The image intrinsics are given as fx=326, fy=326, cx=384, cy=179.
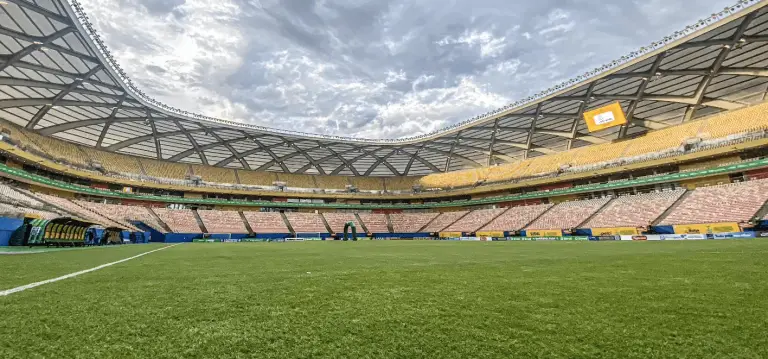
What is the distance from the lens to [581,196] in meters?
39.2

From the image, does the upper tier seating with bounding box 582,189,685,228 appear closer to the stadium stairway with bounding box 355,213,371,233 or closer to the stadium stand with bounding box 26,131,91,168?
the stadium stairway with bounding box 355,213,371,233

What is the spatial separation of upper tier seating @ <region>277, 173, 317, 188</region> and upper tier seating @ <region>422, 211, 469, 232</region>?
20960mm

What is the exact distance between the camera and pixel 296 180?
55125 millimetres

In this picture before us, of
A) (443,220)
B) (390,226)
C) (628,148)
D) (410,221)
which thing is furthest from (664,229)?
(390,226)

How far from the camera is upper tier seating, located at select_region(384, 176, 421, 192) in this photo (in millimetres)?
60375

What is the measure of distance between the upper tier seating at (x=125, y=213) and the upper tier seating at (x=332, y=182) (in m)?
24.7

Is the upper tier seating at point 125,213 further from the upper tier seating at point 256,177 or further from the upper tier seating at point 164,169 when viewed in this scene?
the upper tier seating at point 256,177

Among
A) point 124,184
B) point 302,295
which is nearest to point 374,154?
point 124,184

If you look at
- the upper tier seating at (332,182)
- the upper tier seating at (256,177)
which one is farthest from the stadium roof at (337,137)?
the upper tier seating at (332,182)

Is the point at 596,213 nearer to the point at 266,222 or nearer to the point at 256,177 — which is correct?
the point at 266,222

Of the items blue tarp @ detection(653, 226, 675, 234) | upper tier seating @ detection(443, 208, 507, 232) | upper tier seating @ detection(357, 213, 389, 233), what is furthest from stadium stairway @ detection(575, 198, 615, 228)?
upper tier seating @ detection(357, 213, 389, 233)

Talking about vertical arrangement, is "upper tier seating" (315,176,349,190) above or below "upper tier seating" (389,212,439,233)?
above

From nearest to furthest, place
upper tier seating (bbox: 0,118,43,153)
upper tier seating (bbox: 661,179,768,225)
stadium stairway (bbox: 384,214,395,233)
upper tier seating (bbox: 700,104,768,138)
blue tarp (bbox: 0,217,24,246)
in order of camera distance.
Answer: blue tarp (bbox: 0,217,24,246) < upper tier seating (bbox: 661,179,768,225) < upper tier seating (bbox: 700,104,768,138) < upper tier seating (bbox: 0,118,43,153) < stadium stairway (bbox: 384,214,395,233)

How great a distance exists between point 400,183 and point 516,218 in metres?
24.5
